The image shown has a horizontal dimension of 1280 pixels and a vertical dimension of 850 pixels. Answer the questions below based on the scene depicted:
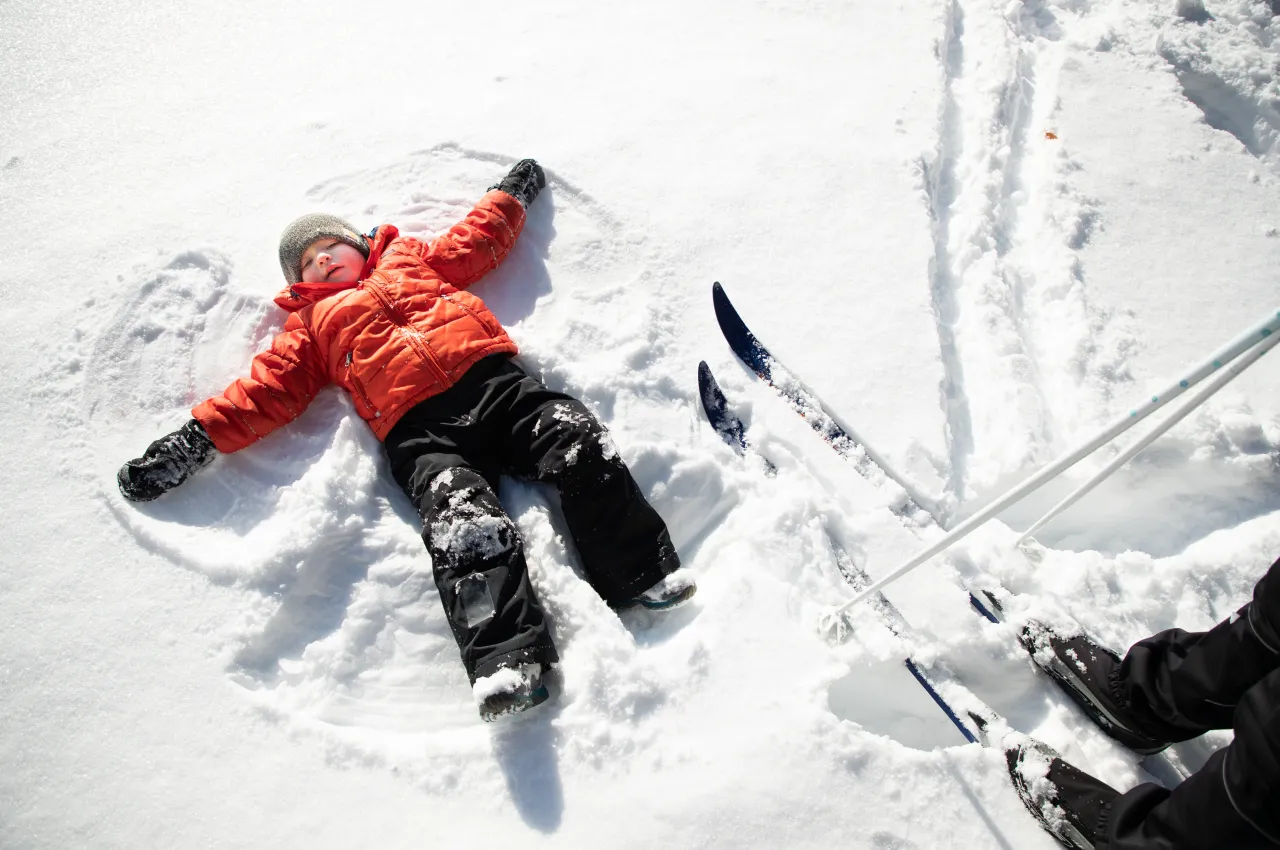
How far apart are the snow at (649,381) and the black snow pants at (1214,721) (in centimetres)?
25

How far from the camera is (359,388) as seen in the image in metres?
2.49

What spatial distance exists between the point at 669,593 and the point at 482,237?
Answer: 1.60 m

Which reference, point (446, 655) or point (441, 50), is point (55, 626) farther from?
point (441, 50)

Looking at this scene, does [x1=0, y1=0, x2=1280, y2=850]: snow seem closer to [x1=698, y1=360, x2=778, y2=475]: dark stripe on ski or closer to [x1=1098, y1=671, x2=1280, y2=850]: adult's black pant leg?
[x1=698, y1=360, x2=778, y2=475]: dark stripe on ski

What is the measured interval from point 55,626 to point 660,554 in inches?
70.5

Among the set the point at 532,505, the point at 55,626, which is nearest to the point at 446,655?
the point at 532,505

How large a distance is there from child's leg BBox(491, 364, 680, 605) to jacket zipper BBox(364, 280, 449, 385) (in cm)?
35

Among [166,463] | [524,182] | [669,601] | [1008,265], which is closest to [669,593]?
[669,601]

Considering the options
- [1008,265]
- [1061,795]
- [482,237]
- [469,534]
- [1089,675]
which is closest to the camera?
[1061,795]

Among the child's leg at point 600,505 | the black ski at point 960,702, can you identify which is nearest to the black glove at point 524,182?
the child's leg at point 600,505

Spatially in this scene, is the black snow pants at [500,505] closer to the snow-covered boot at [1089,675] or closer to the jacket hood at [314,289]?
the jacket hood at [314,289]

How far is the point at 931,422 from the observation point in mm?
2582

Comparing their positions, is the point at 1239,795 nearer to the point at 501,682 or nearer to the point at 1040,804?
the point at 1040,804

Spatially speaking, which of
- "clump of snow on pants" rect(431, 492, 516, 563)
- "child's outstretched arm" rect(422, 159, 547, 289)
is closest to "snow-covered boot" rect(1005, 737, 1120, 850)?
"clump of snow on pants" rect(431, 492, 516, 563)
